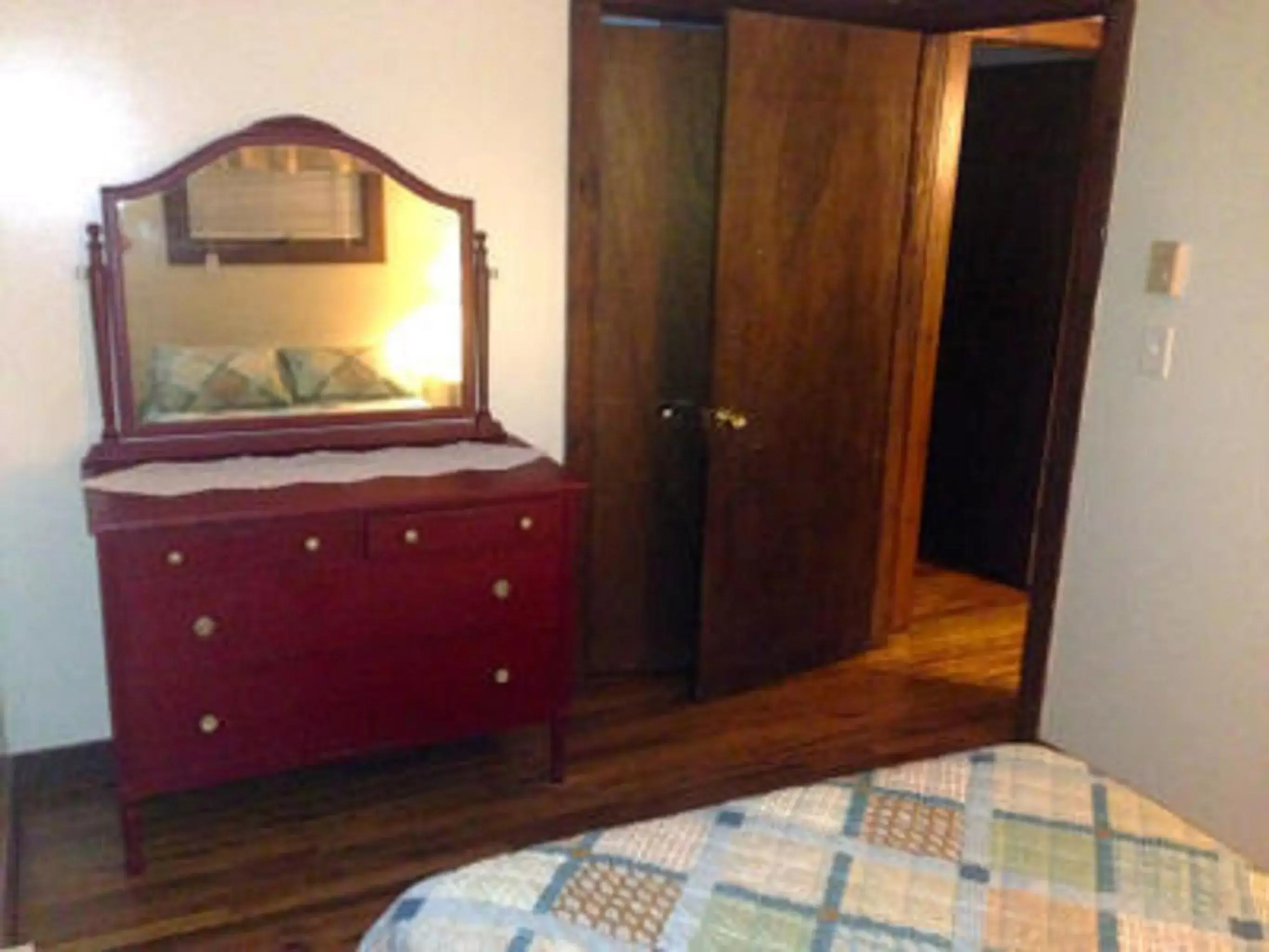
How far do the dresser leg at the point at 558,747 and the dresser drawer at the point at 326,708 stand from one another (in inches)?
1.9

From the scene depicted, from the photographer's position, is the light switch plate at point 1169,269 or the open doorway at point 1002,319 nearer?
the light switch plate at point 1169,269

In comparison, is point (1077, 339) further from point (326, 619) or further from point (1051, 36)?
point (326, 619)

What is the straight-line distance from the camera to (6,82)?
2432 mm

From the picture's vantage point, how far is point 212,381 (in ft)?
8.93

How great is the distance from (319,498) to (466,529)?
33 cm

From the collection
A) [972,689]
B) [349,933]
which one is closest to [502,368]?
[349,933]

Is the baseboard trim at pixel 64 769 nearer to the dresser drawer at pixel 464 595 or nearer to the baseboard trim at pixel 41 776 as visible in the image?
the baseboard trim at pixel 41 776

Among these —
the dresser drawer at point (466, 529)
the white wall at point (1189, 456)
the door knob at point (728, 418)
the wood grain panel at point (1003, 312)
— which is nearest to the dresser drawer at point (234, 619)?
the dresser drawer at point (466, 529)

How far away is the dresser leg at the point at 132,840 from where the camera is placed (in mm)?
2402

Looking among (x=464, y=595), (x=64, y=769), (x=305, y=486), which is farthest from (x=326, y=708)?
(x=64, y=769)

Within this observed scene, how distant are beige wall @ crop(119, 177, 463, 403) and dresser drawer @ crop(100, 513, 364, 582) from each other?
55 cm

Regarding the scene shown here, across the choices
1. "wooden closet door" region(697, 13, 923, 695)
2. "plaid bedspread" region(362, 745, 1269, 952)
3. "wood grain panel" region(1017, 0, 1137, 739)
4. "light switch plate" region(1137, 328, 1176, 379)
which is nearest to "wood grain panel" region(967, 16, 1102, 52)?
"wooden closet door" region(697, 13, 923, 695)

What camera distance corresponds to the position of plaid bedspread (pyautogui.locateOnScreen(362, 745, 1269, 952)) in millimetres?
1426

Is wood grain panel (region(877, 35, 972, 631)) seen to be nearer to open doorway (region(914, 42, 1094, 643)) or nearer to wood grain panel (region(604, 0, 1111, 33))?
wood grain panel (region(604, 0, 1111, 33))
